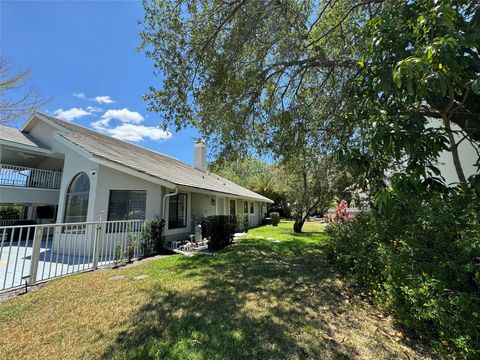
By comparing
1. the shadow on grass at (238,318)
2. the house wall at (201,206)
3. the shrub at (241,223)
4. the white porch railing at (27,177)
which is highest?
the white porch railing at (27,177)

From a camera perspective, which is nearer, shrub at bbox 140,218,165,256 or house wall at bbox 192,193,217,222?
shrub at bbox 140,218,165,256

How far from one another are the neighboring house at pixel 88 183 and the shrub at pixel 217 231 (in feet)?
6.52

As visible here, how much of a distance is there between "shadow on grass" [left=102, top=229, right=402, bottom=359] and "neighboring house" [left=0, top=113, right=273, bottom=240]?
4.65 meters

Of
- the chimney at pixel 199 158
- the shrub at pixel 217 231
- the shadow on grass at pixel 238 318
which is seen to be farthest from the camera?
the chimney at pixel 199 158

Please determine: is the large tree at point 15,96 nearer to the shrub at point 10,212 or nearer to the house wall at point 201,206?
the shrub at point 10,212

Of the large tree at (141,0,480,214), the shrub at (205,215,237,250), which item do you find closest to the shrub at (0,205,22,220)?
the shrub at (205,215,237,250)

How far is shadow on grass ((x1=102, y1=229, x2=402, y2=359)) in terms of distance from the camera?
3500 millimetres

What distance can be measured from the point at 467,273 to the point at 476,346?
766 millimetres

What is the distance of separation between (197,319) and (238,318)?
719mm

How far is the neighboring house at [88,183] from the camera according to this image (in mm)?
10766

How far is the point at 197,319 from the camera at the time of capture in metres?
4.41

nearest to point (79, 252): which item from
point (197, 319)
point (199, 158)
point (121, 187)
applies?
point (121, 187)

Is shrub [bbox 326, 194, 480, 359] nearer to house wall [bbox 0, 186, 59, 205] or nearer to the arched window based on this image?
the arched window

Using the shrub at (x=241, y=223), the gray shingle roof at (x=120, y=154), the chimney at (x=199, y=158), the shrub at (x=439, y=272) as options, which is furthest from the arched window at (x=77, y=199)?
the chimney at (x=199, y=158)
